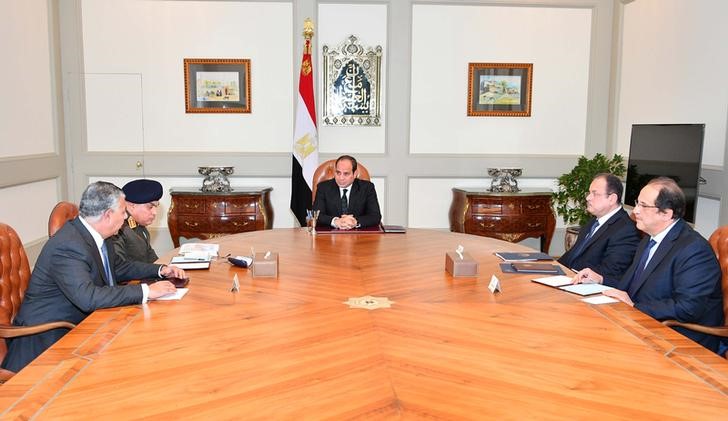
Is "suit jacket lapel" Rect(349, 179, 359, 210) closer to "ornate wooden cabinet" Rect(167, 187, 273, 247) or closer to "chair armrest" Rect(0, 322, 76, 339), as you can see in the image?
"ornate wooden cabinet" Rect(167, 187, 273, 247)

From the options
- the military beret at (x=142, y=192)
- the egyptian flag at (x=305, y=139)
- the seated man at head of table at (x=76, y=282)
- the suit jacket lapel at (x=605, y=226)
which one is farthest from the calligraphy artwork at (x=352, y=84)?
the seated man at head of table at (x=76, y=282)

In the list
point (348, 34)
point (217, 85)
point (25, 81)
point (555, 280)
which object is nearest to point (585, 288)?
point (555, 280)

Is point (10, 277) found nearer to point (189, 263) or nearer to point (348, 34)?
point (189, 263)

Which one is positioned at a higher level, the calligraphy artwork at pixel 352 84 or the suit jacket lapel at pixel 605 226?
the calligraphy artwork at pixel 352 84

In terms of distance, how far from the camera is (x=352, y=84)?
631 centimetres

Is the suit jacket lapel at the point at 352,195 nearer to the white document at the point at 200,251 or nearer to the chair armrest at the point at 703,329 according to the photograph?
the white document at the point at 200,251

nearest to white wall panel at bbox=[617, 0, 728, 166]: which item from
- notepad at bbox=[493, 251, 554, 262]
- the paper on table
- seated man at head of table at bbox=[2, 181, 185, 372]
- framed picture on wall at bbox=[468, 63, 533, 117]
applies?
framed picture on wall at bbox=[468, 63, 533, 117]

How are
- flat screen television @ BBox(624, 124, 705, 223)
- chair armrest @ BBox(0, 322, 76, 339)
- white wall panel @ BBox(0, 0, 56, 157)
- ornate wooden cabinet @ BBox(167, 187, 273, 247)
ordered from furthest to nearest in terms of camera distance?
ornate wooden cabinet @ BBox(167, 187, 273, 247) < white wall panel @ BBox(0, 0, 56, 157) < flat screen television @ BBox(624, 124, 705, 223) < chair armrest @ BBox(0, 322, 76, 339)

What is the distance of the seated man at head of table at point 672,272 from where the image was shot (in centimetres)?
253

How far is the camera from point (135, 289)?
2.36 meters

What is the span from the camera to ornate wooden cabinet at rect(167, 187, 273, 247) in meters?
5.83

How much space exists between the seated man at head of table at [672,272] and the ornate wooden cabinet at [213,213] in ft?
12.3

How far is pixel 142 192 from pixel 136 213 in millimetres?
117

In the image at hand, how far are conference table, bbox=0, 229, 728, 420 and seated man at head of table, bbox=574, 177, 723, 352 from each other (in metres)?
0.33
